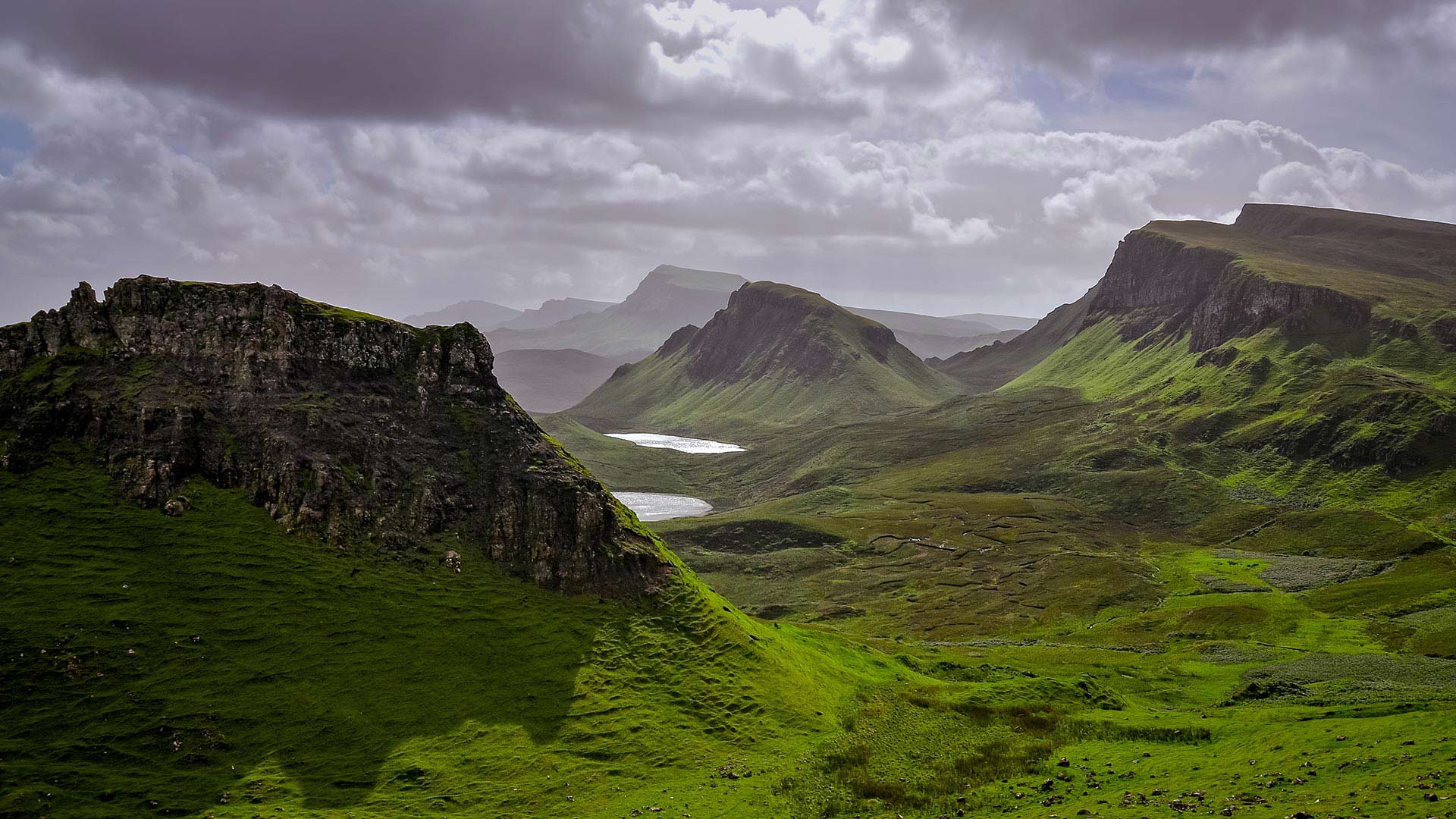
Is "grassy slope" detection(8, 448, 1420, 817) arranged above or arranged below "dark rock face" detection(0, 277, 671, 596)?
below

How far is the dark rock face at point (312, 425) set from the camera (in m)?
71.9

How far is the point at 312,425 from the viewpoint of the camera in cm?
7819

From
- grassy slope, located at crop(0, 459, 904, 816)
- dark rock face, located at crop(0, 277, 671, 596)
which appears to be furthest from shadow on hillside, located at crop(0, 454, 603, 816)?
dark rock face, located at crop(0, 277, 671, 596)

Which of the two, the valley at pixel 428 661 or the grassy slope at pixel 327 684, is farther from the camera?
the valley at pixel 428 661

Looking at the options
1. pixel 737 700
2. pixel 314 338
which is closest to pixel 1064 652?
pixel 737 700

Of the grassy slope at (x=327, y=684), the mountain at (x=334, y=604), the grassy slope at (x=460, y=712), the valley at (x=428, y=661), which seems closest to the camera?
the grassy slope at (x=460, y=712)

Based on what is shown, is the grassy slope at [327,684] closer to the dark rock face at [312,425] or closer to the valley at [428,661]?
the valley at [428,661]

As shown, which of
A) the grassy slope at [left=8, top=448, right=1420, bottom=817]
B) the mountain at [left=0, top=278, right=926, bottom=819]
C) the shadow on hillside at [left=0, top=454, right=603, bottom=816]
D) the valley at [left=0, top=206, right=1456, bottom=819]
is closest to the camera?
the shadow on hillside at [left=0, top=454, right=603, bottom=816]

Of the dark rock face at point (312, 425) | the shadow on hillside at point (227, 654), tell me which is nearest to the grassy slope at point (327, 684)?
the shadow on hillside at point (227, 654)

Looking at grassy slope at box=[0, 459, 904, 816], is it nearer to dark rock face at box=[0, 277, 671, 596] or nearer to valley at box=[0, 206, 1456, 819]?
valley at box=[0, 206, 1456, 819]

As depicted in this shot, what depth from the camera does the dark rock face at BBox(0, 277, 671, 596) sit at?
2830 inches

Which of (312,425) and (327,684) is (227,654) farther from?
(312,425)

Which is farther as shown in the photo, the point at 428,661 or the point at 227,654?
the point at 428,661

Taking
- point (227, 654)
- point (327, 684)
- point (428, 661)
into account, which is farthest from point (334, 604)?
point (428, 661)
